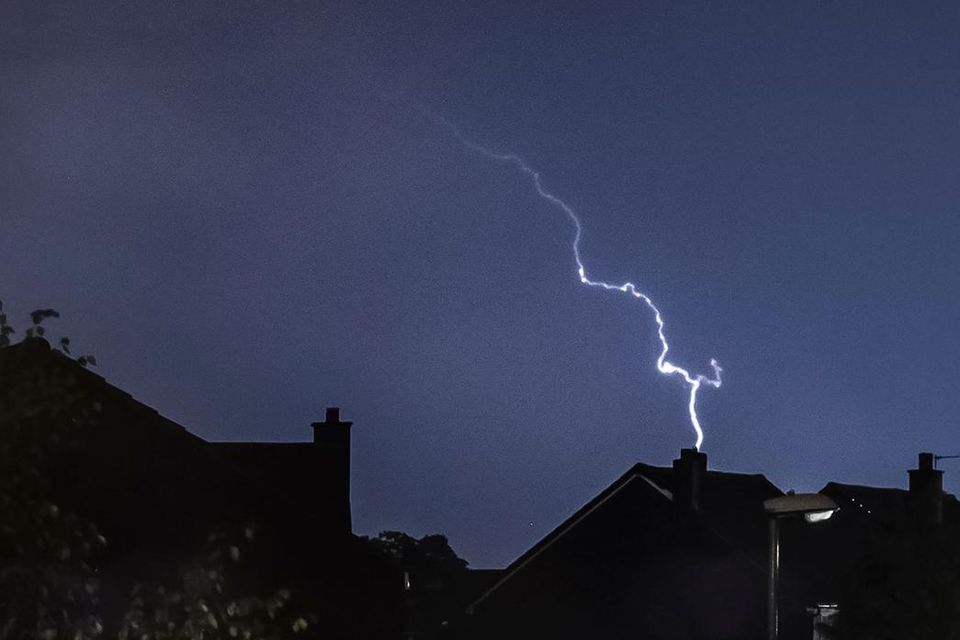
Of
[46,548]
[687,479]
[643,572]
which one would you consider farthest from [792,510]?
[643,572]

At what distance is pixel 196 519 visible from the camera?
2441 centimetres

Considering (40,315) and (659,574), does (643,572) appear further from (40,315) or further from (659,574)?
(40,315)

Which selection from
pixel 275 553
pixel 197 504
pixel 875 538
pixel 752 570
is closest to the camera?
pixel 197 504

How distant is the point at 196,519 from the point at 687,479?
26717 millimetres

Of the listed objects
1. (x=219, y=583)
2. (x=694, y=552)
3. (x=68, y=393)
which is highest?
(x=694, y=552)

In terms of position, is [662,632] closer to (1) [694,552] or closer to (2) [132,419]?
(1) [694,552]

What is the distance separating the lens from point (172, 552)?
23.4 metres

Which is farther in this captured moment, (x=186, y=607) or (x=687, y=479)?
(x=687, y=479)

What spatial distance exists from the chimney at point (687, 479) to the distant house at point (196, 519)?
17.5 metres

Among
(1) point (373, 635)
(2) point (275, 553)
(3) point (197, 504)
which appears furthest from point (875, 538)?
(3) point (197, 504)

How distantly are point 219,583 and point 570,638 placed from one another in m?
41.8

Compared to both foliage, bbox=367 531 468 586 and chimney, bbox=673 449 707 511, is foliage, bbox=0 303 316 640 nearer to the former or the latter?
chimney, bbox=673 449 707 511

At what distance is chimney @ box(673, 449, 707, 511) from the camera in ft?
162

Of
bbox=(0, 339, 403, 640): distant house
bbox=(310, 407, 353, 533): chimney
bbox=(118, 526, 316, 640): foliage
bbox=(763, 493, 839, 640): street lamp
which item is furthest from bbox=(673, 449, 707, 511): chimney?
bbox=(118, 526, 316, 640): foliage
